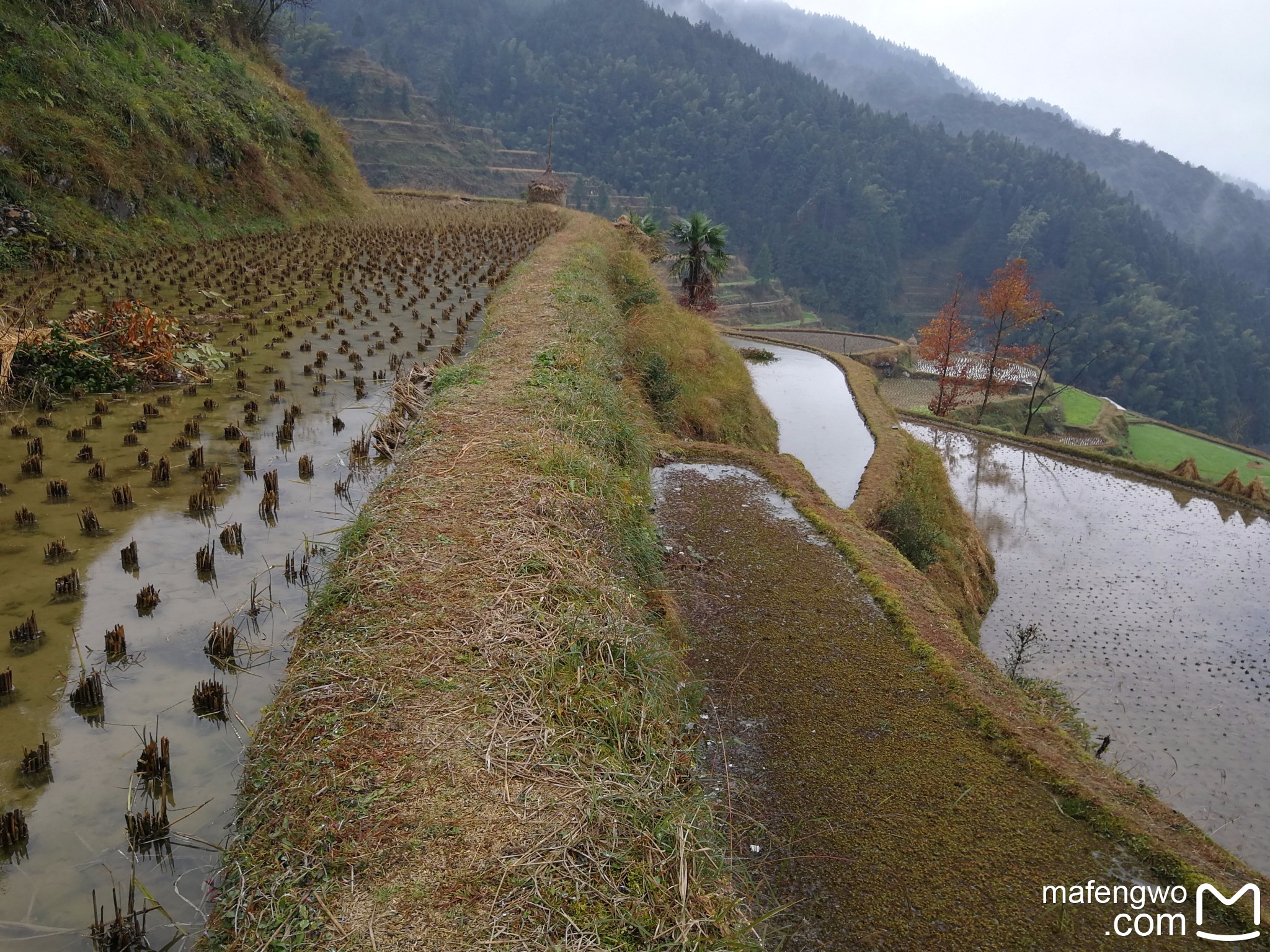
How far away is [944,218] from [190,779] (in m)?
122

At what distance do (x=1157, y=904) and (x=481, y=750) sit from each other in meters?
3.18

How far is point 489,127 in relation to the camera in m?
107

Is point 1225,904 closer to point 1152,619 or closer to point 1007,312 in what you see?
point 1152,619

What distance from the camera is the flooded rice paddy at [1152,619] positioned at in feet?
24.6

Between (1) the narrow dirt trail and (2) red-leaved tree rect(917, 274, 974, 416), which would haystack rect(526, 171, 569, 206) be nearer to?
(2) red-leaved tree rect(917, 274, 974, 416)

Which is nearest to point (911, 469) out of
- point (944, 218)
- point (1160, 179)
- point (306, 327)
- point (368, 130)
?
point (306, 327)

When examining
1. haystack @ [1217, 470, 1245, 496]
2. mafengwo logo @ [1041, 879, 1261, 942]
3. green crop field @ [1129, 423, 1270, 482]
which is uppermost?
mafengwo logo @ [1041, 879, 1261, 942]

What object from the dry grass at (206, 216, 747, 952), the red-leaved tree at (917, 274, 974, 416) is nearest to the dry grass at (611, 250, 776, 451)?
the dry grass at (206, 216, 747, 952)

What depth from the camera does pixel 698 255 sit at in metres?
23.3

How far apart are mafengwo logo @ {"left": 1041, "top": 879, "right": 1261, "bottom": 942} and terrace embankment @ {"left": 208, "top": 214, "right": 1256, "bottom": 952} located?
0.08m

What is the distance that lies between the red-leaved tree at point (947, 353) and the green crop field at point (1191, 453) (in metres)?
7.64

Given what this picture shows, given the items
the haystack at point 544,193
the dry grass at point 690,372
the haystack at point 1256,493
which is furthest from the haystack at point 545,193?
the haystack at point 1256,493

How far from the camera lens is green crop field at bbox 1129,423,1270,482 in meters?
29.1

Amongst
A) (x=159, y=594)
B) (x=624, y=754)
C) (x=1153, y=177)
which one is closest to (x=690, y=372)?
(x=159, y=594)
